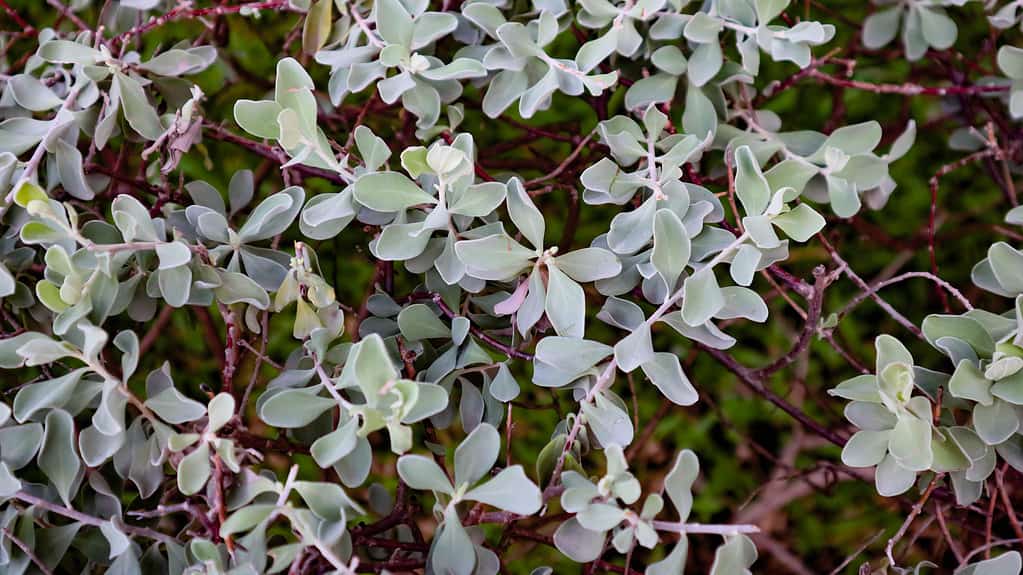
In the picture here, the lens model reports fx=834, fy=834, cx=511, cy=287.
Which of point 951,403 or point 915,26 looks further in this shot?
point 915,26

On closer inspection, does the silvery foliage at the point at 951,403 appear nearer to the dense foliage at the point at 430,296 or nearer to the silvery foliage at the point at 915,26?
the dense foliage at the point at 430,296

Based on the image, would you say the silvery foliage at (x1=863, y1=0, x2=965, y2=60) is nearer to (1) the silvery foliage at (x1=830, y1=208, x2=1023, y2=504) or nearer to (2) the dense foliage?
(2) the dense foliage

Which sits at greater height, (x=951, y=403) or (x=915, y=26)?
(x=915, y=26)

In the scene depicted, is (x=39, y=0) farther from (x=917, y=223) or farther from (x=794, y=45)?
(x=917, y=223)

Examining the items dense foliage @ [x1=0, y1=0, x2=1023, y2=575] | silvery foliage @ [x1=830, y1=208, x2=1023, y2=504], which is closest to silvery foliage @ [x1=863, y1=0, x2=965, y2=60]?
dense foliage @ [x1=0, y1=0, x2=1023, y2=575]

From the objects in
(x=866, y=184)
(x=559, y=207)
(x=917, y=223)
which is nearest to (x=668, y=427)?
(x=559, y=207)

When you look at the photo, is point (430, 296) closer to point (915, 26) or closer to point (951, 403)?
point (951, 403)

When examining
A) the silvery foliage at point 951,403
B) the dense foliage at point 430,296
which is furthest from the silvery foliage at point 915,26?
the silvery foliage at point 951,403

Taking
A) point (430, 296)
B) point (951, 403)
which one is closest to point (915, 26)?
point (951, 403)
